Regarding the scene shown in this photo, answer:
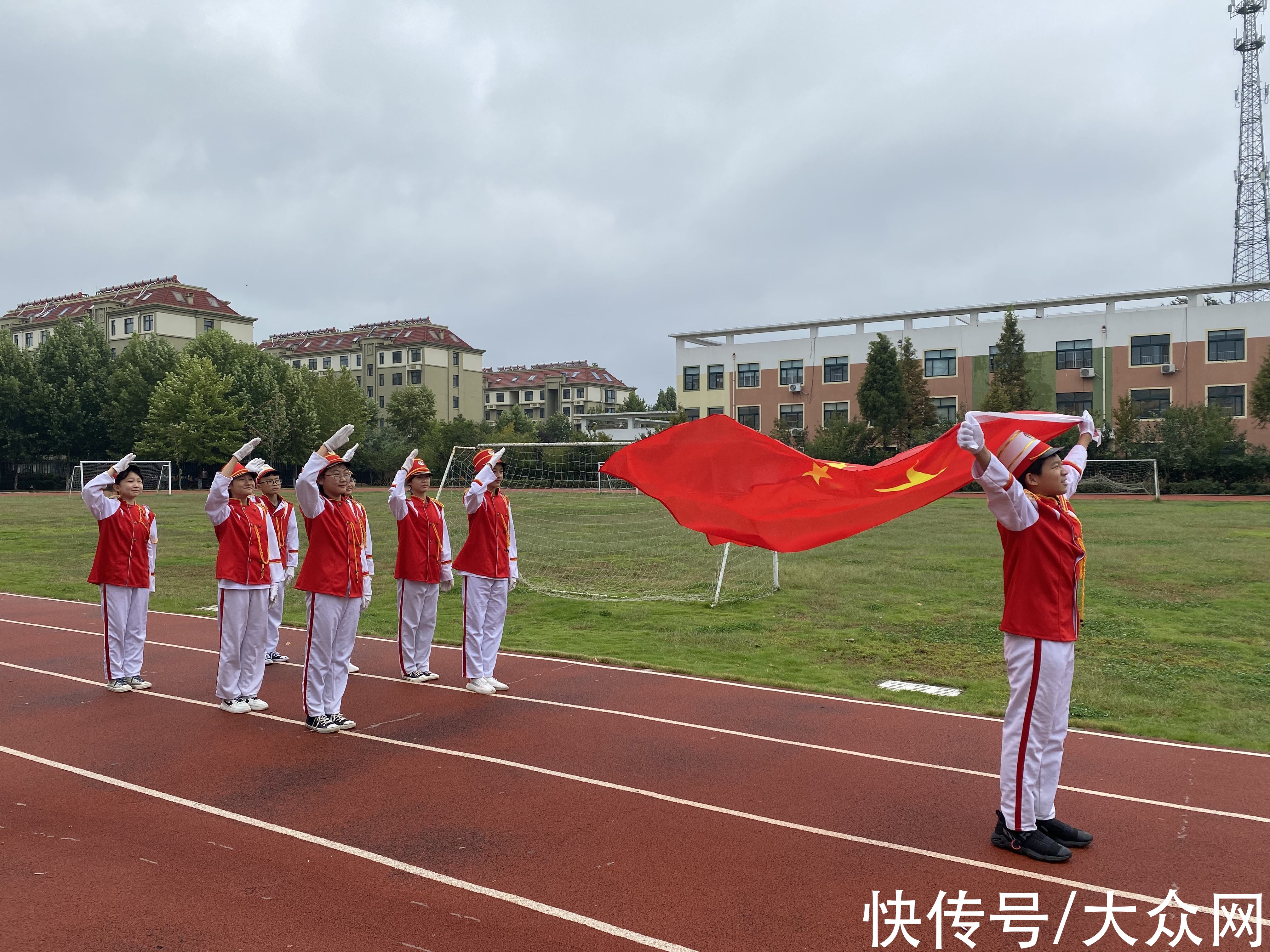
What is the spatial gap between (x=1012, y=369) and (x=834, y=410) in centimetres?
1136

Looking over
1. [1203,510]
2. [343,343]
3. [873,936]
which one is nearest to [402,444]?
[343,343]

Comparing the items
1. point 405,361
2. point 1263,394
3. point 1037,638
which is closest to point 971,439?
point 1037,638

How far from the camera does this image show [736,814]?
17.5 feet

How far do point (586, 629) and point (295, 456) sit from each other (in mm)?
44658

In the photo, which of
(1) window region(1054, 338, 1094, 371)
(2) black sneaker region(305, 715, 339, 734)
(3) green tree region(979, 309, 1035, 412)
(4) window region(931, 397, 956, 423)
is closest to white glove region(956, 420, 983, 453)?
(2) black sneaker region(305, 715, 339, 734)

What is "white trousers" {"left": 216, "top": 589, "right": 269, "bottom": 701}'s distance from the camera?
777cm

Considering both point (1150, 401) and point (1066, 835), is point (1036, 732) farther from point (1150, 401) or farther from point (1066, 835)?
point (1150, 401)

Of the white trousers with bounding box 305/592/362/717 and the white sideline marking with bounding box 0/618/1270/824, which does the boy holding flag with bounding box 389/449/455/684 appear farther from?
the white trousers with bounding box 305/592/362/717

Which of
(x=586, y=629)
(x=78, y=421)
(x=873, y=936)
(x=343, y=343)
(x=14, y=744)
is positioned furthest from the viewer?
(x=343, y=343)

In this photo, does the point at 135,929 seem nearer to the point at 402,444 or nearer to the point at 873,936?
the point at 873,936

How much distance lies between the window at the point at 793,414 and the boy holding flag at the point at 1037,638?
52530 mm

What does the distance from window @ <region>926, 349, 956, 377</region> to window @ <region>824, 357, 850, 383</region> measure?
15.6 ft

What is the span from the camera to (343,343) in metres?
90.4

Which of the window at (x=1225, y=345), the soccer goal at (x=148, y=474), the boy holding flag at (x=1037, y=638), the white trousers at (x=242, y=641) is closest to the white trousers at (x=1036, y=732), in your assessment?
the boy holding flag at (x=1037, y=638)
